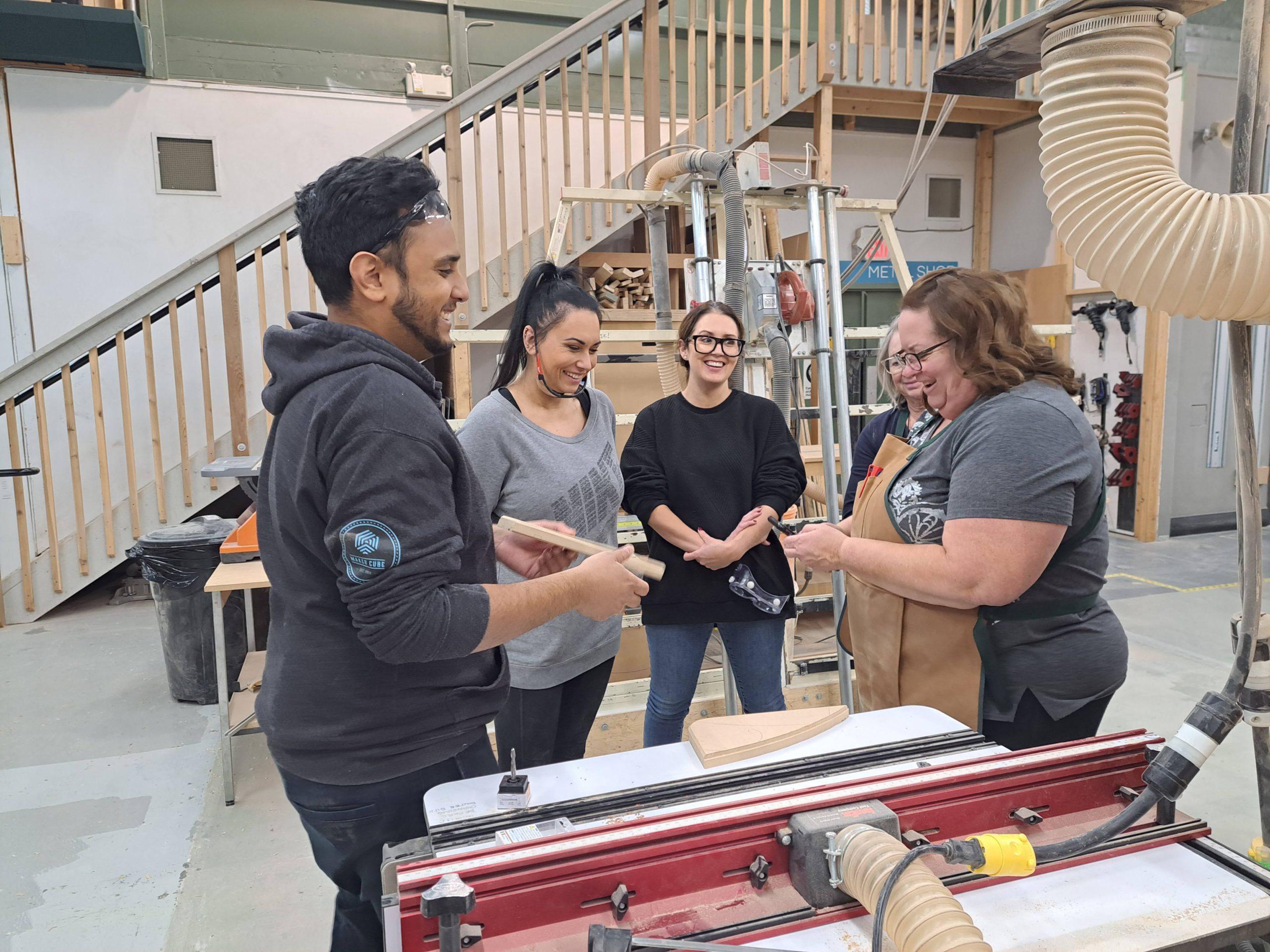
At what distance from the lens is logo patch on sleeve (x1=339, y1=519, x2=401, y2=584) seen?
934 mm

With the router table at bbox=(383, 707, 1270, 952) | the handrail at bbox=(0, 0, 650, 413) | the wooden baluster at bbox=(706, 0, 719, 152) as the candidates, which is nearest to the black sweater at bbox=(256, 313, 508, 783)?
the router table at bbox=(383, 707, 1270, 952)

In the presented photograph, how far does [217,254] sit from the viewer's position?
4.80m

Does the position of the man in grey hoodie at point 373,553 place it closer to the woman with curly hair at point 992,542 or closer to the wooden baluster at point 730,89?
the woman with curly hair at point 992,542

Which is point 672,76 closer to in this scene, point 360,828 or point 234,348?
point 234,348

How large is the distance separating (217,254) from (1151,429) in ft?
21.6

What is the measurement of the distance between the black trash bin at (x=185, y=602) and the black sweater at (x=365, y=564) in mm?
2657

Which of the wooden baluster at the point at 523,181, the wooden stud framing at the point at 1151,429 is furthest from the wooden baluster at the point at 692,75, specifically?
the wooden stud framing at the point at 1151,429

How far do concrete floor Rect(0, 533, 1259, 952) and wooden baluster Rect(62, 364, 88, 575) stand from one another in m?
0.53

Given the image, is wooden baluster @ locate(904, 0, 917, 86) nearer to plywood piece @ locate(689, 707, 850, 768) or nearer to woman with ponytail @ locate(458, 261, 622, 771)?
woman with ponytail @ locate(458, 261, 622, 771)

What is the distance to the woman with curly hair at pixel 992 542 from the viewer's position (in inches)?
48.9

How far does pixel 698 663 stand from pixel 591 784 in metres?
1.31

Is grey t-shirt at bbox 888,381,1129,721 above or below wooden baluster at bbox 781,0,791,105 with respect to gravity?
below

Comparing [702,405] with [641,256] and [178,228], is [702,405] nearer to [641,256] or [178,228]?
[641,256]

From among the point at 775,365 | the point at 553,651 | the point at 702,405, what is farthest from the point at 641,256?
the point at 553,651
